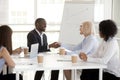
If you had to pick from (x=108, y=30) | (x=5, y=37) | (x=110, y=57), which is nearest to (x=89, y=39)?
(x=108, y=30)

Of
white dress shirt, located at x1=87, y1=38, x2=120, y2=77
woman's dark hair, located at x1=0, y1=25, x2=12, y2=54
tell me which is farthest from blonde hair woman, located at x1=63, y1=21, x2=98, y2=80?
woman's dark hair, located at x1=0, y1=25, x2=12, y2=54

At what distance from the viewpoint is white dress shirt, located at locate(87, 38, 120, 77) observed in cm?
277

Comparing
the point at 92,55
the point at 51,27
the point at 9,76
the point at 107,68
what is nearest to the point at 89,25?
the point at 92,55

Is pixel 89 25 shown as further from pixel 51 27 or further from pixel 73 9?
pixel 51 27

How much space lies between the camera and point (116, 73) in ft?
9.35

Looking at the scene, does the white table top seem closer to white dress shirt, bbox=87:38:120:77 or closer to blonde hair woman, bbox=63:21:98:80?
white dress shirt, bbox=87:38:120:77

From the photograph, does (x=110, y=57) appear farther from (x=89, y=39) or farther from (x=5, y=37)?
(x=5, y=37)

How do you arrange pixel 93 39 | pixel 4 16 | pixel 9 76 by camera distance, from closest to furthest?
pixel 9 76 → pixel 93 39 → pixel 4 16

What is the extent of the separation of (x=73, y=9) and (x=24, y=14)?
5.30ft

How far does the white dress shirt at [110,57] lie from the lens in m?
2.77

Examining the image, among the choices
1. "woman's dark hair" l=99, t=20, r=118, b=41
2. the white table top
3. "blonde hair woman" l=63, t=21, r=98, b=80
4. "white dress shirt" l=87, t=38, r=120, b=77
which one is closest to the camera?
the white table top

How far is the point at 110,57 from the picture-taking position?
2777 mm

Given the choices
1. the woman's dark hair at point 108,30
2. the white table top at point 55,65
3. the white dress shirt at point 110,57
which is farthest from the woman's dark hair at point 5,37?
the woman's dark hair at point 108,30

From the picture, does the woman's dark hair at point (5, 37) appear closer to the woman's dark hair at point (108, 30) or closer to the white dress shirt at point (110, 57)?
the white dress shirt at point (110, 57)
